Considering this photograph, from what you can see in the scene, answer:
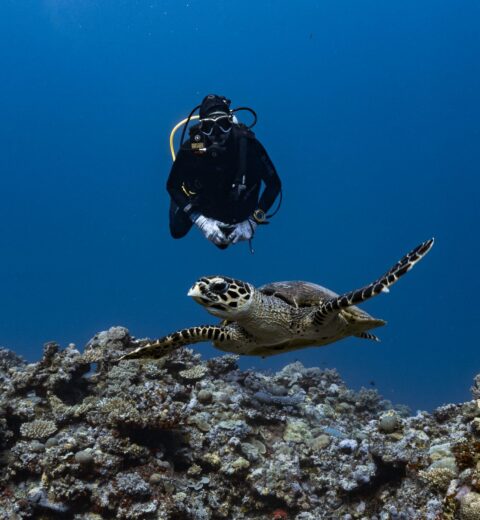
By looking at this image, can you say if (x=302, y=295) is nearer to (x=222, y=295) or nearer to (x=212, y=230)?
(x=222, y=295)

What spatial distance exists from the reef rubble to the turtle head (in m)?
2.46

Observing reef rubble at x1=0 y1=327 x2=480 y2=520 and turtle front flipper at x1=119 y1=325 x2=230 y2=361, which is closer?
turtle front flipper at x1=119 y1=325 x2=230 y2=361

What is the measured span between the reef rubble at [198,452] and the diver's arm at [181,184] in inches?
127

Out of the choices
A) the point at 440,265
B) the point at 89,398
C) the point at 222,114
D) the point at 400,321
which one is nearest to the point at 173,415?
the point at 89,398

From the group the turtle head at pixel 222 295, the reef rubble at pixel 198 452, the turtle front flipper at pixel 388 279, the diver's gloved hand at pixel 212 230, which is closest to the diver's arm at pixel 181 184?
the diver's gloved hand at pixel 212 230

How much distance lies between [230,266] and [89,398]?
4129 inches

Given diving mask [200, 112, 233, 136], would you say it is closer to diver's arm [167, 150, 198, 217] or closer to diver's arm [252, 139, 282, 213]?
diver's arm [167, 150, 198, 217]

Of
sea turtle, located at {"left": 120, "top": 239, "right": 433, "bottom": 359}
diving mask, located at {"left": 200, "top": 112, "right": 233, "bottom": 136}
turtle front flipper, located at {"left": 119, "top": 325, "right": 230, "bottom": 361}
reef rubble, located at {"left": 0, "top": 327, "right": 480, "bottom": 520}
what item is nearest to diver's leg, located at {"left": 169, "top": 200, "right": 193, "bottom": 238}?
diving mask, located at {"left": 200, "top": 112, "right": 233, "bottom": 136}

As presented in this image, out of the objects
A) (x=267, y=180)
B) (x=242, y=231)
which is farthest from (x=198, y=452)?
(x=267, y=180)

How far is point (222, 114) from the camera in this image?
30.9ft

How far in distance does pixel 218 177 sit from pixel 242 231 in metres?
1.22

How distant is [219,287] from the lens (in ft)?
14.8

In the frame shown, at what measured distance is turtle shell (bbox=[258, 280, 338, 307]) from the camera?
5637 millimetres

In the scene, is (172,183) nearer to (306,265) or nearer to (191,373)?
(191,373)
